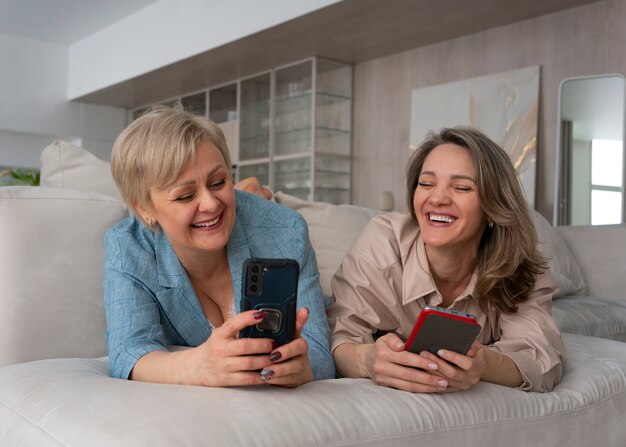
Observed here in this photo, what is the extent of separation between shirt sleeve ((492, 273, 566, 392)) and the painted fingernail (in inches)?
22.0

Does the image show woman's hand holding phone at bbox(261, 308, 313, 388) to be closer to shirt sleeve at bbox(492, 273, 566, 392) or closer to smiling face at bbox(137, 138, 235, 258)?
smiling face at bbox(137, 138, 235, 258)

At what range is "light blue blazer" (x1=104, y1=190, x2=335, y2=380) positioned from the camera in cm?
127

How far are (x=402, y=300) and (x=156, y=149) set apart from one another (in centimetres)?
66

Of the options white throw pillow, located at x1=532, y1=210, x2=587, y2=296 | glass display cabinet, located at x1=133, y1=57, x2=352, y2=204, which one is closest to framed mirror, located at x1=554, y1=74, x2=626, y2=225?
white throw pillow, located at x1=532, y1=210, x2=587, y2=296

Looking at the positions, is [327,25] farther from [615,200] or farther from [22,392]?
[22,392]

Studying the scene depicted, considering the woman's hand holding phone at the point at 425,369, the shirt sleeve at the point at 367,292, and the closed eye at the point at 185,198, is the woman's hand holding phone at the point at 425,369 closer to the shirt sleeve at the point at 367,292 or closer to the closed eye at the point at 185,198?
the shirt sleeve at the point at 367,292

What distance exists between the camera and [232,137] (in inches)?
288

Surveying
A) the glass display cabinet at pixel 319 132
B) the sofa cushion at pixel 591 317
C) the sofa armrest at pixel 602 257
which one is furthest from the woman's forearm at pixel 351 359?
the glass display cabinet at pixel 319 132

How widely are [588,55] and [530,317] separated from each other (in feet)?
12.4

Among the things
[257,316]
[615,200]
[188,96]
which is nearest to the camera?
[257,316]

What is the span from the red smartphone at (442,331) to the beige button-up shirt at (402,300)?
0.98ft

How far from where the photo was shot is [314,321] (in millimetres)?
1384

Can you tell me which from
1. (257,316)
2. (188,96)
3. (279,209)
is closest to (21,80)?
(188,96)

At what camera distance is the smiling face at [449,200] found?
4.99 feet
